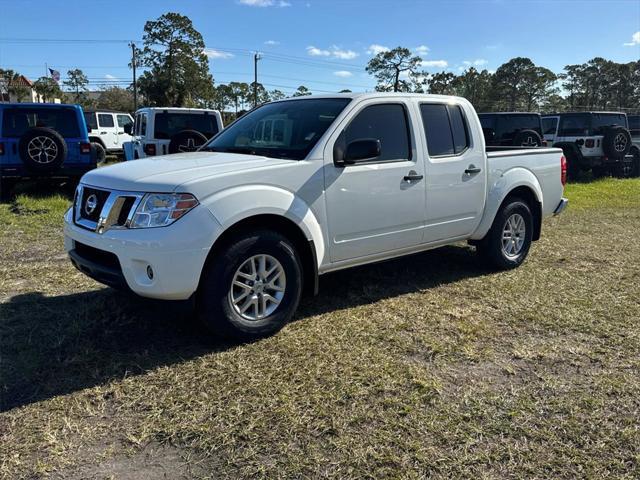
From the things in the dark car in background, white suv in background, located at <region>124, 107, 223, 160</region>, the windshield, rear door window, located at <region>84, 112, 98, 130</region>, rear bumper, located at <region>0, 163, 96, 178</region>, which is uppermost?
rear door window, located at <region>84, 112, 98, 130</region>

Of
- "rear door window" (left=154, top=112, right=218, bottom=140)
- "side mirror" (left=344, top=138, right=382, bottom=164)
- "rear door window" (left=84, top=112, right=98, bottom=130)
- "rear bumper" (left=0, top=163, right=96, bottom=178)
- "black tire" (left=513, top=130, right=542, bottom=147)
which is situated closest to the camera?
"side mirror" (left=344, top=138, right=382, bottom=164)

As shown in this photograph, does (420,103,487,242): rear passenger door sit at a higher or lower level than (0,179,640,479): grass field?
higher

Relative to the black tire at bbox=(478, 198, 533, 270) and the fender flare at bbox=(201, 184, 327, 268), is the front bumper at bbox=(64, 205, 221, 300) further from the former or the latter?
the black tire at bbox=(478, 198, 533, 270)

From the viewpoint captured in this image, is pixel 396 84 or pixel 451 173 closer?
pixel 451 173

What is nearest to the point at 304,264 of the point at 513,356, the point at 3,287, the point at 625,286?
the point at 513,356

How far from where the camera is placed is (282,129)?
4438 millimetres

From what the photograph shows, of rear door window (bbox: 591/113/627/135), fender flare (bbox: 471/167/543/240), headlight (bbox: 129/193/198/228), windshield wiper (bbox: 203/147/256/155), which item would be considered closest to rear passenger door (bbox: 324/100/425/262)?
windshield wiper (bbox: 203/147/256/155)

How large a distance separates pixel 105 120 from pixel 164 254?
17.9m

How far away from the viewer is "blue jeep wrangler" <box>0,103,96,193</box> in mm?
9320

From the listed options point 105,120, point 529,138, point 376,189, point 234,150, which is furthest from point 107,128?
point 376,189

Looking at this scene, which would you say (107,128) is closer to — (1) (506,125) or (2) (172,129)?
(2) (172,129)

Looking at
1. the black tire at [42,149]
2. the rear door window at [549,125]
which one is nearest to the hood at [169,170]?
the black tire at [42,149]

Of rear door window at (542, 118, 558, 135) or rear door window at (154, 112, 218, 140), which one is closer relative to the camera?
rear door window at (154, 112, 218, 140)

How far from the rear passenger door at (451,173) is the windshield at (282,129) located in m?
0.99
